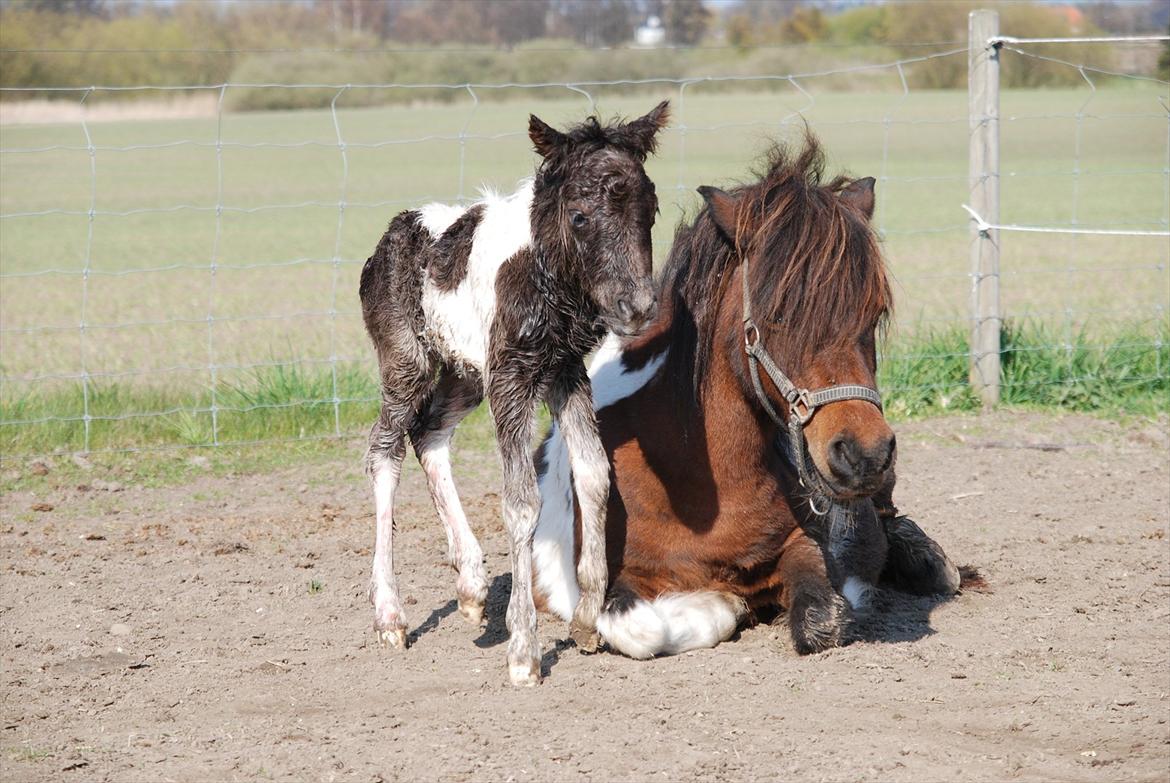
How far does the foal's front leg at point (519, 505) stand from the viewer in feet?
13.2

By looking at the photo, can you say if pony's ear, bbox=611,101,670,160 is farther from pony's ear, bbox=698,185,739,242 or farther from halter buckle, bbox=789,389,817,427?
halter buckle, bbox=789,389,817,427

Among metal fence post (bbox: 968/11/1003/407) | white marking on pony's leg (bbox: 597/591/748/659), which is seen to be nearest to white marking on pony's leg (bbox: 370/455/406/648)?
white marking on pony's leg (bbox: 597/591/748/659)

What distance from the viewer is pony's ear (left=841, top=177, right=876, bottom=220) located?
4.15 metres

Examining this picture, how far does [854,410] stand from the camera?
144 inches

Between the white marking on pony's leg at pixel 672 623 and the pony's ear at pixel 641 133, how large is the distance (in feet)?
5.11

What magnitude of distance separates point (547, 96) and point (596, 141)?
151ft

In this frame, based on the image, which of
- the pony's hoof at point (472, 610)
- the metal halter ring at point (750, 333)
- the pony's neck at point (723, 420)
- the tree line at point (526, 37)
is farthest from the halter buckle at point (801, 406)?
the tree line at point (526, 37)

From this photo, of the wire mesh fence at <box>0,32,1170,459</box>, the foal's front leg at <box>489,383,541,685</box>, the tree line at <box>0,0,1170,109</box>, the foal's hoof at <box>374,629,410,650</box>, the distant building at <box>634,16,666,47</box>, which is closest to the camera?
the foal's front leg at <box>489,383,541,685</box>

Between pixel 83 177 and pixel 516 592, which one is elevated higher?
pixel 83 177

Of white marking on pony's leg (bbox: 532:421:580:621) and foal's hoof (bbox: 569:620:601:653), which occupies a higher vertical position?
white marking on pony's leg (bbox: 532:421:580:621)

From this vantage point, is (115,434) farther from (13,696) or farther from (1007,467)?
(1007,467)

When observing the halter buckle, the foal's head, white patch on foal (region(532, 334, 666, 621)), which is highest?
the foal's head

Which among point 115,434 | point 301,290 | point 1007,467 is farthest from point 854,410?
point 301,290

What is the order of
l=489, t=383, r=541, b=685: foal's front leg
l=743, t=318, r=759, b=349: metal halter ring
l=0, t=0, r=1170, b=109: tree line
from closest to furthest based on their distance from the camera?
l=743, t=318, r=759, b=349: metal halter ring < l=489, t=383, r=541, b=685: foal's front leg < l=0, t=0, r=1170, b=109: tree line
